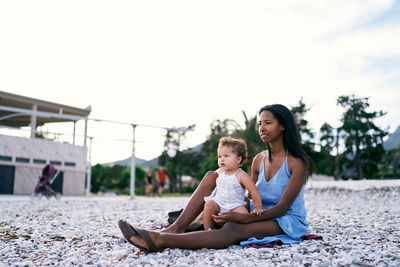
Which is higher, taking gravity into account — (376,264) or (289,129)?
(289,129)

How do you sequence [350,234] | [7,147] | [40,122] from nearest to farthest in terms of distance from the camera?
[350,234]
[7,147]
[40,122]

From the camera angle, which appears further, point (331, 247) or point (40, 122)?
point (40, 122)

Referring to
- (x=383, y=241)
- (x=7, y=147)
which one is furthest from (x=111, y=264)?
(x=7, y=147)

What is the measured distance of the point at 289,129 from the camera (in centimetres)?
301

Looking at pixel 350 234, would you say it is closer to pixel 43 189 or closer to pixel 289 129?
pixel 289 129

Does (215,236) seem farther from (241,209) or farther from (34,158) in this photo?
(34,158)

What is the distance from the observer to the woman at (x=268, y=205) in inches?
98.8

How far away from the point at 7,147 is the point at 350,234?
14.7m

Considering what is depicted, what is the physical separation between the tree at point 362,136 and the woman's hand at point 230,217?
117ft

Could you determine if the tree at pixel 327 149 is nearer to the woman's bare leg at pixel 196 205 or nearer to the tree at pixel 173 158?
the tree at pixel 173 158

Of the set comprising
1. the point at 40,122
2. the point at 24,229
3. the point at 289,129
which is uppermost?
the point at 40,122

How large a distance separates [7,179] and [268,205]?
47.4 feet

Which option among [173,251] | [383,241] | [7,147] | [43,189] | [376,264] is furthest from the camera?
[7,147]

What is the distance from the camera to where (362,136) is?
36.2m
